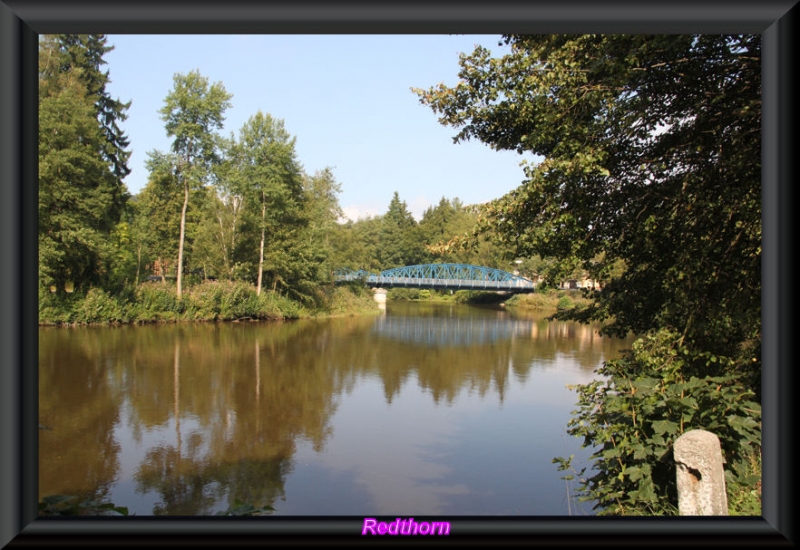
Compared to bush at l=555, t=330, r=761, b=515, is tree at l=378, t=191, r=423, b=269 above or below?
above

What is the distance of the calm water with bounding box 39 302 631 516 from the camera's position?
4762 mm

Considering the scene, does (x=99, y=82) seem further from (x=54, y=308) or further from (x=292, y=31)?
(x=292, y=31)

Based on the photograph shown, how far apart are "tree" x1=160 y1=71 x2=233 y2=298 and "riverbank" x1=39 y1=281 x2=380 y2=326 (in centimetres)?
65

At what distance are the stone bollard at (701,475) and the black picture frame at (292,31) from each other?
778 millimetres

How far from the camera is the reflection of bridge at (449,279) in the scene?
2922cm

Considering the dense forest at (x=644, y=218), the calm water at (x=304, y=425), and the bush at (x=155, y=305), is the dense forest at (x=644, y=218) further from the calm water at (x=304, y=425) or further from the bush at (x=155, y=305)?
the bush at (x=155, y=305)

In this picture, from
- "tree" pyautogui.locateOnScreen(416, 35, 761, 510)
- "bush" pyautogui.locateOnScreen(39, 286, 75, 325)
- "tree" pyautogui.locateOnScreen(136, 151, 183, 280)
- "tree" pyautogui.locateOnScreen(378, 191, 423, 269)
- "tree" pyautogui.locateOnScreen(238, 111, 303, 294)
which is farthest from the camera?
"tree" pyautogui.locateOnScreen(378, 191, 423, 269)

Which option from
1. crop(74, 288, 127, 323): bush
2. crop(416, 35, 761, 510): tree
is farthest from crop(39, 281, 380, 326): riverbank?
crop(416, 35, 761, 510): tree

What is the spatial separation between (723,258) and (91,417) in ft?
21.9

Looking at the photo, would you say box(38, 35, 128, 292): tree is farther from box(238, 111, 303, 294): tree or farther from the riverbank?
box(238, 111, 303, 294): tree

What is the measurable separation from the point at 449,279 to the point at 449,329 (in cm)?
1296
